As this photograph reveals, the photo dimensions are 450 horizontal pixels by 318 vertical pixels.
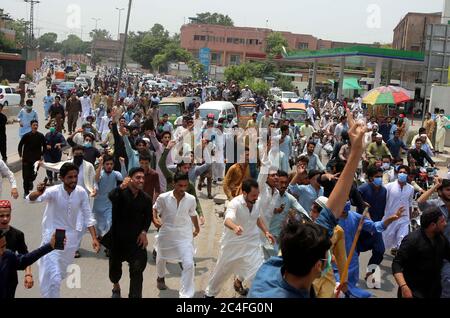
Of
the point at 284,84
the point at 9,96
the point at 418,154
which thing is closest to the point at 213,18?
the point at 284,84

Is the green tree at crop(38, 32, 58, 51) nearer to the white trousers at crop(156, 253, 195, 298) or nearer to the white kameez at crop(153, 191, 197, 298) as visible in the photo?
the white kameez at crop(153, 191, 197, 298)

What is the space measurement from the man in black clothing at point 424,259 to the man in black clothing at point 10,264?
9.46 feet

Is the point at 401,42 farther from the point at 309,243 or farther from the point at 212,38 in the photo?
the point at 309,243

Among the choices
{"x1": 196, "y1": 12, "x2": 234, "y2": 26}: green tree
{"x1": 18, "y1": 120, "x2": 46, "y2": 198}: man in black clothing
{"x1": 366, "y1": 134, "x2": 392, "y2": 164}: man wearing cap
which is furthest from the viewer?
{"x1": 196, "y1": 12, "x2": 234, "y2": 26}: green tree

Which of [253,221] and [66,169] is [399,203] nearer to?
[253,221]

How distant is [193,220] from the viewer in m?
7.21

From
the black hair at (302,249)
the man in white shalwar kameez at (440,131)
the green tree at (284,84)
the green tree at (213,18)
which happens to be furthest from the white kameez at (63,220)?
the green tree at (213,18)

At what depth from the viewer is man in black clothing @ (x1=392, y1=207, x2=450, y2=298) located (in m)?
5.18

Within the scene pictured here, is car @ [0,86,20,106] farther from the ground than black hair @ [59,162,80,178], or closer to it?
closer to it

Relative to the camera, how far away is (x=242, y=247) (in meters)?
6.77

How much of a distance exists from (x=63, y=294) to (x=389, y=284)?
418 centimetres

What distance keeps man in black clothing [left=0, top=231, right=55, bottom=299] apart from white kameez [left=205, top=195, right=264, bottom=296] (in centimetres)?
249

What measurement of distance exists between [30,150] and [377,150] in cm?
683

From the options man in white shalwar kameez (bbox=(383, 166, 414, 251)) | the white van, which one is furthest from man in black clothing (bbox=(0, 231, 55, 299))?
the white van
